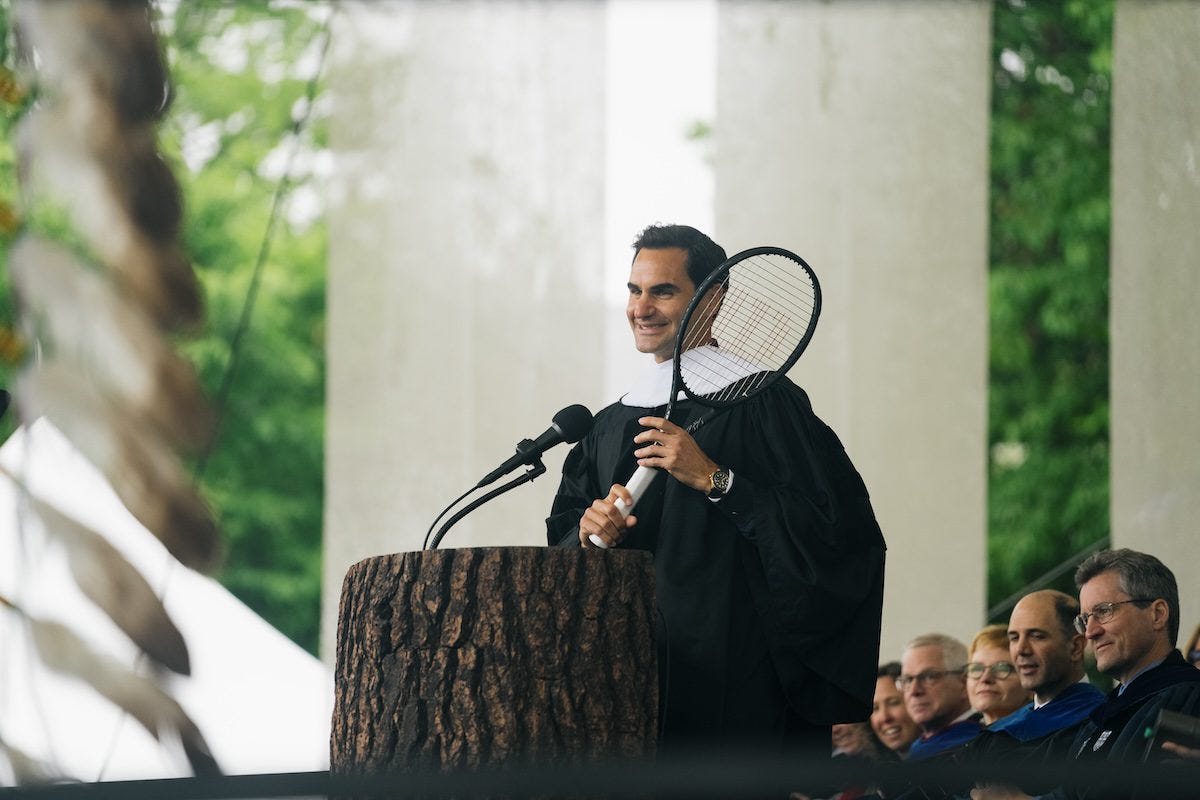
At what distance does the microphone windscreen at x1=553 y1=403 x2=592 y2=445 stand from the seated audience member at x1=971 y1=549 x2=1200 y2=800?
1.43 metres

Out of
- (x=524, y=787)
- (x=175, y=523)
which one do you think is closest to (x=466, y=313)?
(x=175, y=523)

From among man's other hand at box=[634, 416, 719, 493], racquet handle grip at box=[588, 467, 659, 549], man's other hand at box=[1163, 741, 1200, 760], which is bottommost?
man's other hand at box=[1163, 741, 1200, 760]

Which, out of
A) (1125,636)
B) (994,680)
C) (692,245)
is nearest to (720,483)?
(692,245)

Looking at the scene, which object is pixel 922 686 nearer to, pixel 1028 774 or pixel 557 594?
pixel 557 594

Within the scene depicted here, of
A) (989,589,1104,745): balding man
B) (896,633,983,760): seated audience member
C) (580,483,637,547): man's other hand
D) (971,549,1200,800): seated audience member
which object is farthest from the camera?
(896,633,983,760): seated audience member

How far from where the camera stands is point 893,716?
5.74 meters

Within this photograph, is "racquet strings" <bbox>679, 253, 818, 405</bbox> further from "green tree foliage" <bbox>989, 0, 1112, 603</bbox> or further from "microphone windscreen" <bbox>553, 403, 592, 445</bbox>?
"green tree foliage" <bbox>989, 0, 1112, 603</bbox>

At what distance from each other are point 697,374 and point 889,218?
4.08 meters

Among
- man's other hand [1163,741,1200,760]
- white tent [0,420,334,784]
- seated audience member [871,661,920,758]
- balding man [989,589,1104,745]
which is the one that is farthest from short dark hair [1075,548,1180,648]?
white tent [0,420,334,784]

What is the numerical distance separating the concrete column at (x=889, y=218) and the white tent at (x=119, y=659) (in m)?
2.38

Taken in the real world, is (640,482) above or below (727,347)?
below

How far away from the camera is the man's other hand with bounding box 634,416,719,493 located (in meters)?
3.17

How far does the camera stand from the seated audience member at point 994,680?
493cm

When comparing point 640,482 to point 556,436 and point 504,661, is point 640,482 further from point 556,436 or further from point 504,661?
point 504,661
